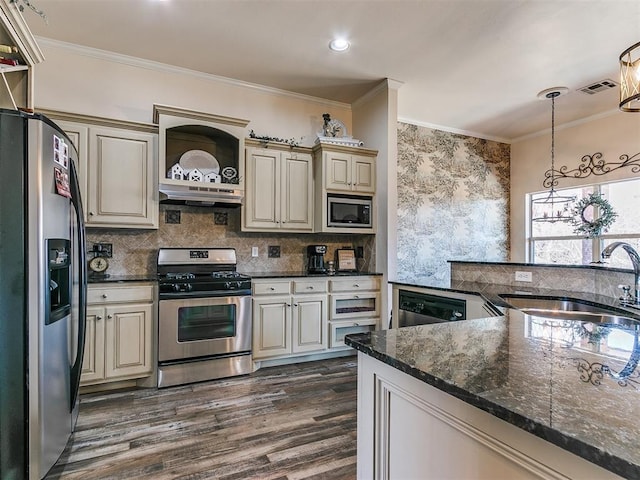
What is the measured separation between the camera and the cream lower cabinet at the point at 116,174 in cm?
291

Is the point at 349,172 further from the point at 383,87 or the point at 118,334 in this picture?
the point at 118,334

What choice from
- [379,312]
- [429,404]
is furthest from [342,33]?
[429,404]

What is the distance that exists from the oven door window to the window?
4186mm

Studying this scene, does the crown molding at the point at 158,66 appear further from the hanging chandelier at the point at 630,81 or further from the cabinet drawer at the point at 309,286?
the hanging chandelier at the point at 630,81

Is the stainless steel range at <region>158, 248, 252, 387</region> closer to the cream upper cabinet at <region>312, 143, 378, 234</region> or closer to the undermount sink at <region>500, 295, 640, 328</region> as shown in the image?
the cream upper cabinet at <region>312, 143, 378, 234</region>

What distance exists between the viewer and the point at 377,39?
2990 mm

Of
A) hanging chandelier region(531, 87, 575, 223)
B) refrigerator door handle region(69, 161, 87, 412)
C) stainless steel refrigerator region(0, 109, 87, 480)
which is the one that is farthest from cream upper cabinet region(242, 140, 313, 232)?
hanging chandelier region(531, 87, 575, 223)

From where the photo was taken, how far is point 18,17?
5.99 feet

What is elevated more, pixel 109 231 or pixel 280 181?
pixel 280 181

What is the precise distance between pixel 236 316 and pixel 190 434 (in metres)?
1.11

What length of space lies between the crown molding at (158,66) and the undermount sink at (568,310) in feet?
10.2

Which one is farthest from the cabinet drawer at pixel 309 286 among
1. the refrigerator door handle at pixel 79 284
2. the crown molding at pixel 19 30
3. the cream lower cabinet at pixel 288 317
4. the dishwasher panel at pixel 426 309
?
the crown molding at pixel 19 30

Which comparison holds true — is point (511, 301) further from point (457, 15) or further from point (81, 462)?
point (81, 462)

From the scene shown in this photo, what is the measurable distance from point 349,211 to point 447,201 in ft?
6.31
